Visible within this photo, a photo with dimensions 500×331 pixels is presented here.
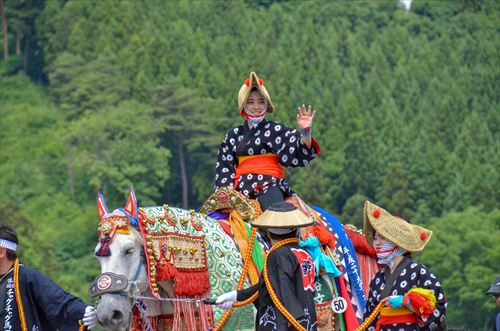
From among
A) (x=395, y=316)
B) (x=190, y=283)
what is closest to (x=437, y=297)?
(x=395, y=316)

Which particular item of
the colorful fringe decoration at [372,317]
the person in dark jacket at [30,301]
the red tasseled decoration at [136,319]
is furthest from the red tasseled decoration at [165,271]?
the colorful fringe decoration at [372,317]

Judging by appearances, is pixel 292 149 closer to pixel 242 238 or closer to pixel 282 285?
pixel 242 238

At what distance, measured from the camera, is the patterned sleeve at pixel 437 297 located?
32.0 ft

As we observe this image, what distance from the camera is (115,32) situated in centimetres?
8694

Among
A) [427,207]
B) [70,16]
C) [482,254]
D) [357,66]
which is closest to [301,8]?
[357,66]

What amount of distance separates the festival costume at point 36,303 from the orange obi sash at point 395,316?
88.8 inches

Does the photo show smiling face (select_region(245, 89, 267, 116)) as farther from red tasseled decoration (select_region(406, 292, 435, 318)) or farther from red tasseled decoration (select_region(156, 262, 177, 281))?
red tasseled decoration (select_region(406, 292, 435, 318))

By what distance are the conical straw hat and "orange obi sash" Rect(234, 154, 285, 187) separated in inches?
108

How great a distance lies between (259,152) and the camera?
12461mm

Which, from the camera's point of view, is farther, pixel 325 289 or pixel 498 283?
pixel 325 289

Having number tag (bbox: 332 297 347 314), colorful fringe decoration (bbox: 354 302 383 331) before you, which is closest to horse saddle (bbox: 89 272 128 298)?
colorful fringe decoration (bbox: 354 302 383 331)

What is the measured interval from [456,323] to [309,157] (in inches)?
1489

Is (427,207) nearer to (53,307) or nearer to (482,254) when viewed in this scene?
(482,254)

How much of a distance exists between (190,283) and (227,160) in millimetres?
2091
